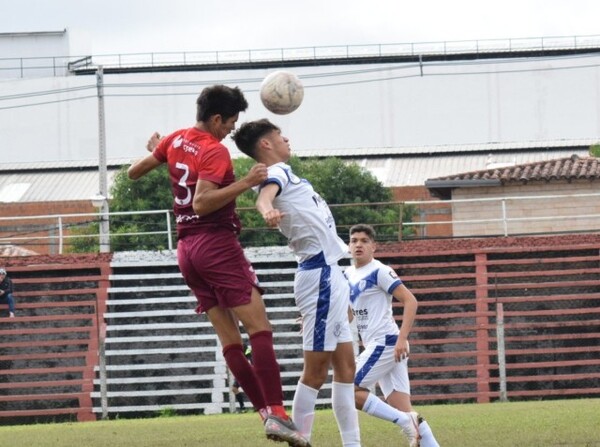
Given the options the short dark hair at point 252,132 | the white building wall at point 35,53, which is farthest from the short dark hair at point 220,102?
the white building wall at point 35,53

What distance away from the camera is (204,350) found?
28.2 meters

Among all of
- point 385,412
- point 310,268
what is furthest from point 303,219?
point 385,412

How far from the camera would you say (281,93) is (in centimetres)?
985

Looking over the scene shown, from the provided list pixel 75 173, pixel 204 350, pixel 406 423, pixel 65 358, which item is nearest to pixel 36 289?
pixel 65 358

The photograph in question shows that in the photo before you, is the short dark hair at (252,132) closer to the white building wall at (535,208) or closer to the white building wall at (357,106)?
the white building wall at (535,208)

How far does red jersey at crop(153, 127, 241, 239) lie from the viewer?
9234 mm

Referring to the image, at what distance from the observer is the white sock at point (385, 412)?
10.9m

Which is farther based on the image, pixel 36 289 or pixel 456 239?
pixel 456 239

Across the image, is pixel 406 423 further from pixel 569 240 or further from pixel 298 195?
pixel 569 240

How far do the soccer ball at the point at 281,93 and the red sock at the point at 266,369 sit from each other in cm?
155

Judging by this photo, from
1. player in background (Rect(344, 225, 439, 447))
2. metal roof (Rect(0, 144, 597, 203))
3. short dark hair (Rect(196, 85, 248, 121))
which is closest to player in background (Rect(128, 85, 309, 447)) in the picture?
short dark hair (Rect(196, 85, 248, 121))

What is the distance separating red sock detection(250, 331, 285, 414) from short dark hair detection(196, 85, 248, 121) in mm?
1456

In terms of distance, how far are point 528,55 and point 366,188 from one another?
1750 cm

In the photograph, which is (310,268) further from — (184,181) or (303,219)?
(184,181)
